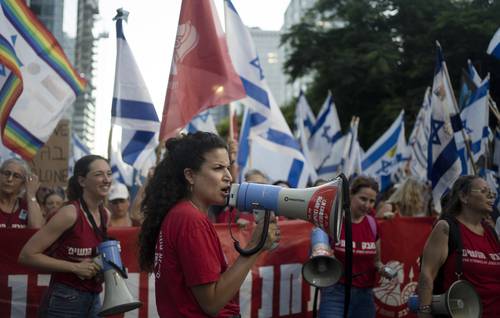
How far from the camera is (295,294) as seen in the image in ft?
20.9

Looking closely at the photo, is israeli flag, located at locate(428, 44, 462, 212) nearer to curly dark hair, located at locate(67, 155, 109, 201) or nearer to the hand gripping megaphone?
curly dark hair, located at locate(67, 155, 109, 201)

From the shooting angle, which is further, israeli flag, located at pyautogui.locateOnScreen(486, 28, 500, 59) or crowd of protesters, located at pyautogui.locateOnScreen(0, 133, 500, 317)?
israeli flag, located at pyautogui.locateOnScreen(486, 28, 500, 59)

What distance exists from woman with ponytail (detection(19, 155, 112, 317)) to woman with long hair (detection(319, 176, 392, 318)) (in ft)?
6.01

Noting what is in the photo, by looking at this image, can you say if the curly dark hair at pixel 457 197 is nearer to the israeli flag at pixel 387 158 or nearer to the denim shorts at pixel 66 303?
the denim shorts at pixel 66 303

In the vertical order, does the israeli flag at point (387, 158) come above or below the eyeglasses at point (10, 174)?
above

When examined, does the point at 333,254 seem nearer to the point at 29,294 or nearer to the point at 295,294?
the point at 295,294

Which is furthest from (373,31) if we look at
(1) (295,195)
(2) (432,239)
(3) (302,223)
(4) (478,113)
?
(1) (295,195)

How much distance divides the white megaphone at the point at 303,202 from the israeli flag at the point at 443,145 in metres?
4.30

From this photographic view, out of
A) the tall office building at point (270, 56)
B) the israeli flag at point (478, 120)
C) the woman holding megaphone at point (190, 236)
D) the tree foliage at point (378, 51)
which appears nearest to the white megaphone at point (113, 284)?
the woman holding megaphone at point (190, 236)

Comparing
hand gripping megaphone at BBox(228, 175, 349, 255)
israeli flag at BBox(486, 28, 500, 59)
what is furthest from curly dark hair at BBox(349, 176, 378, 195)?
hand gripping megaphone at BBox(228, 175, 349, 255)

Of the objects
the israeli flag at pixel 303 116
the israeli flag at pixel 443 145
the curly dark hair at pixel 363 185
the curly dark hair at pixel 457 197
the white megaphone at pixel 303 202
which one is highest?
the israeli flag at pixel 303 116

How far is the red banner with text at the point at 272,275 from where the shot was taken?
5.48 metres

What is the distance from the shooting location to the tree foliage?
22953 millimetres

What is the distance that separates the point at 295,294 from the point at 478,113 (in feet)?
9.84
